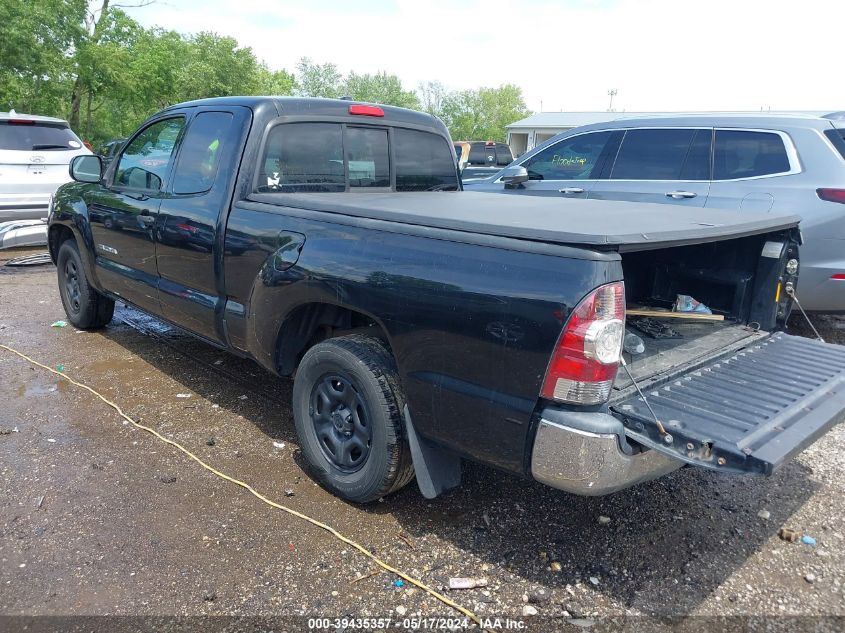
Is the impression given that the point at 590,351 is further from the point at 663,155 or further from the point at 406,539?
the point at 663,155

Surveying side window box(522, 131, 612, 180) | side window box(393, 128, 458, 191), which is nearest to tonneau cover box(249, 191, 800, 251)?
side window box(393, 128, 458, 191)

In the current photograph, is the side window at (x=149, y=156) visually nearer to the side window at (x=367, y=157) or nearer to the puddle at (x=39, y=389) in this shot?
the side window at (x=367, y=157)

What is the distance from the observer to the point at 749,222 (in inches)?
122

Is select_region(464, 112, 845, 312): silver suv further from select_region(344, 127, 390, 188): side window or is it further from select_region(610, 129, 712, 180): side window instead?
select_region(344, 127, 390, 188): side window

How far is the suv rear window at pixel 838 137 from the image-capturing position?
17.4 feet

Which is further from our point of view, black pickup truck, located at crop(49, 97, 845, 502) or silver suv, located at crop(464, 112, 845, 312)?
silver suv, located at crop(464, 112, 845, 312)

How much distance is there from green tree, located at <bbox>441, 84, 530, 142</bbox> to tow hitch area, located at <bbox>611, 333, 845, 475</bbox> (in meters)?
63.1

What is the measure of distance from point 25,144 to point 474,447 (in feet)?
31.6

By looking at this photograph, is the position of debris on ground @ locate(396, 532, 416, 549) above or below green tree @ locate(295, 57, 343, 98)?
below

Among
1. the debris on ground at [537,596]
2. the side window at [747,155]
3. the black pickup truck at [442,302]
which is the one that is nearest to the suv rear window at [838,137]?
the side window at [747,155]

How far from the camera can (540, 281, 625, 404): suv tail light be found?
2.24m

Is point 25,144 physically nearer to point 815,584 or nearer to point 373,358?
point 373,358

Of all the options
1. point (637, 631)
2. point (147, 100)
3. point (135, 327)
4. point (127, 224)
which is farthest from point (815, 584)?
point (147, 100)

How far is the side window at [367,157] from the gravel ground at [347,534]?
165cm
